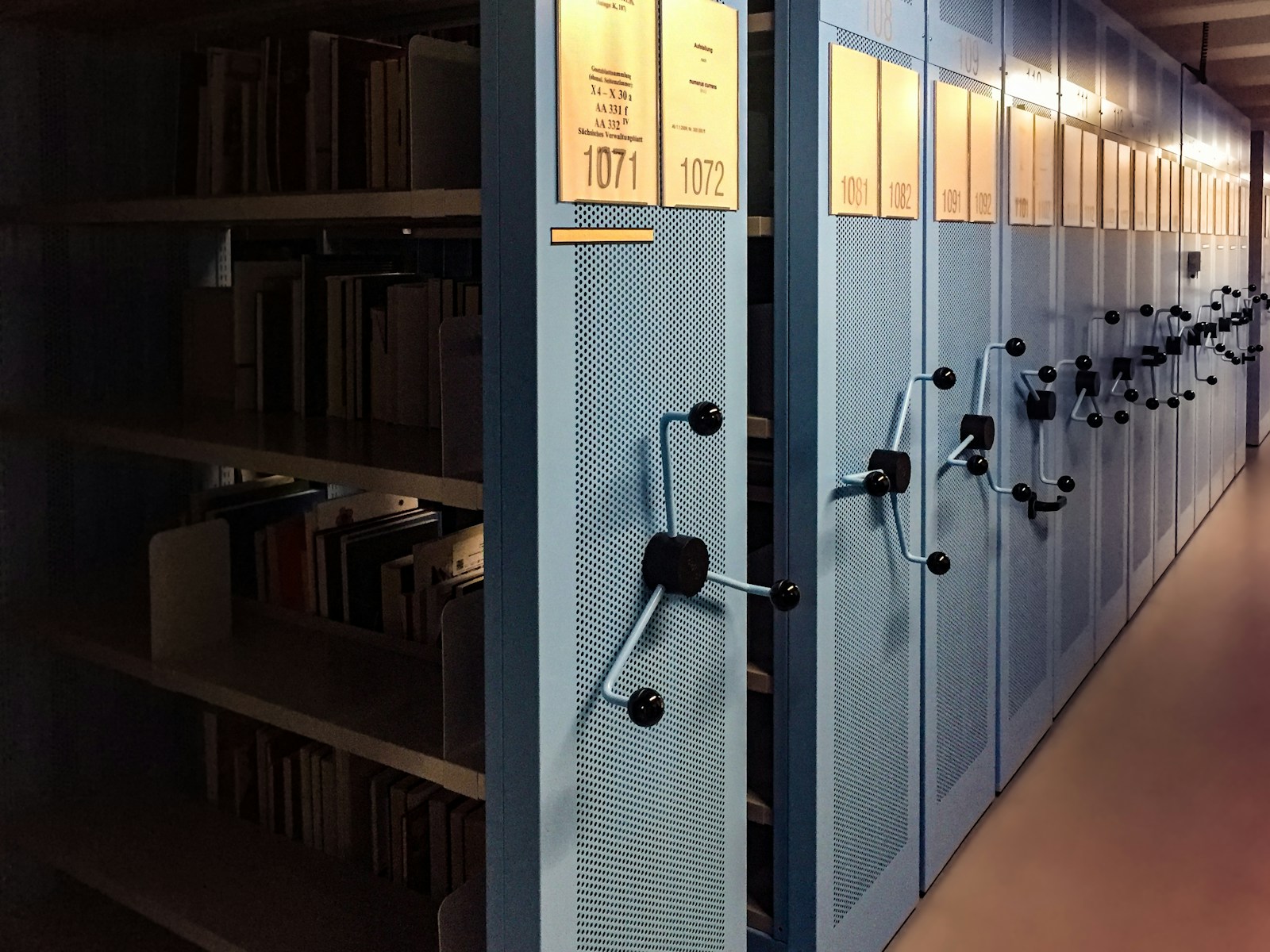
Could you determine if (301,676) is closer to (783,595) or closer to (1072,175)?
(783,595)

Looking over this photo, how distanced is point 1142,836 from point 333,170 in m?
2.64

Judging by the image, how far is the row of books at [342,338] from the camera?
87.9 inches

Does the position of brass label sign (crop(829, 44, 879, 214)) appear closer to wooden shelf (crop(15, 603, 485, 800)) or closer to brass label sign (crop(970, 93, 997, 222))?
brass label sign (crop(970, 93, 997, 222))

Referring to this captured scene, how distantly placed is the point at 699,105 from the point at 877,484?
789 mm

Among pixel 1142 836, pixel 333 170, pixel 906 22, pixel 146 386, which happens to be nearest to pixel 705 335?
pixel 333 170

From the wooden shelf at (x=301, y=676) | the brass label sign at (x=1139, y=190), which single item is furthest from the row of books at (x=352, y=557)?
the brass label sign at (x=1139, y=190)

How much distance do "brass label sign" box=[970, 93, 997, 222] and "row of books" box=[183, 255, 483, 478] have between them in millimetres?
1333

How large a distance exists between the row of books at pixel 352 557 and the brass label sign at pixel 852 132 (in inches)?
37.4

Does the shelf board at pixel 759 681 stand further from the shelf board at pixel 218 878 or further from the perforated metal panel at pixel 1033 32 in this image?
the perforated metal panel at pixel 1033 32

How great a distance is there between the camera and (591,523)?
160 cm

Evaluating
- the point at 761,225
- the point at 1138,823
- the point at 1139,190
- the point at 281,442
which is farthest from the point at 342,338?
the point at 1139,190

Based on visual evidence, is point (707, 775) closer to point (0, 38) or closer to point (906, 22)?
point (906, 22)

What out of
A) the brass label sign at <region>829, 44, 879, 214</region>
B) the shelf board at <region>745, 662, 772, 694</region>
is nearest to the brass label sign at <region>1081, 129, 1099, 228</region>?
Answer: the brass label sign at <region>829, 44, 879, 214</region>

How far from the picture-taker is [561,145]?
1498 mm
